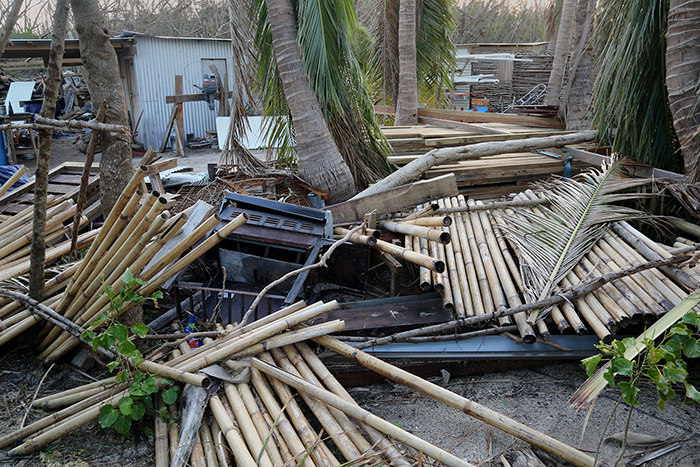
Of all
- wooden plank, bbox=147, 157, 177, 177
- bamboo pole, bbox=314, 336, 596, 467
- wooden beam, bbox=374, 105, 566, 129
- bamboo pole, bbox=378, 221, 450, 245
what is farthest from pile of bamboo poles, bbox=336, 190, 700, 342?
wooden beam, bbox=374, 105, 566, 129

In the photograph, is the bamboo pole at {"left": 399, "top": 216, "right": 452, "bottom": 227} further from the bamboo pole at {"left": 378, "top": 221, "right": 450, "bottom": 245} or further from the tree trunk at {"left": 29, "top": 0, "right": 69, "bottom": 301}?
the tree trunk at {"left": 29, "top": 0, "right": 69, "bottom": 301}

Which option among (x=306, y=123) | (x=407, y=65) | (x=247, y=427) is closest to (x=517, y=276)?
(x=247, y=427)

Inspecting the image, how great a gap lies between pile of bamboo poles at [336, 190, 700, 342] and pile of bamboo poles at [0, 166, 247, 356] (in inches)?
54.4

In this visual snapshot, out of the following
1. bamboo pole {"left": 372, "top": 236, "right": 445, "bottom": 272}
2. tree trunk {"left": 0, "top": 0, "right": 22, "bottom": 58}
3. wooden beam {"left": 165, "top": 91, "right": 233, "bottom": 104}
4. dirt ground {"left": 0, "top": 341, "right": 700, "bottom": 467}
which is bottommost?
dirt ground {"left": 0, "top": 341, "right": 700, "bottom": 467}

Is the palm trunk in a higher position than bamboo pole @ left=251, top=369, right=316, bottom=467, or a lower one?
higher

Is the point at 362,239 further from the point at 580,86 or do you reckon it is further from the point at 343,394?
the point at 580,86

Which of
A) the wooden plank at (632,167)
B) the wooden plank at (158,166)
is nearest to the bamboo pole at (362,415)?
the wooden plank at (632,167)

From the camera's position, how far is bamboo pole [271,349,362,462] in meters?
2.63

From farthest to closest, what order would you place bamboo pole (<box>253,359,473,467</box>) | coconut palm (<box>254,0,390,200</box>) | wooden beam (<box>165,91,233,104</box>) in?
wooden beam (<box>165,91,233,104</box>), coconut palm (<box>254,0,390,200</box>), bamboo pole (<box>253,359,473,467</box>)

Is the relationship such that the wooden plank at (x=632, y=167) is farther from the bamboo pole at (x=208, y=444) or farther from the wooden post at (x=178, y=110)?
the wooden post at (x=178, y=110)

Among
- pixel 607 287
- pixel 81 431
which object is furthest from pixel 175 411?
pixel 607 287

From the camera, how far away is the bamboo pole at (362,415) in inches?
95.6

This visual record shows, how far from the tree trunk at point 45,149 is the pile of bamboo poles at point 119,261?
248 mm

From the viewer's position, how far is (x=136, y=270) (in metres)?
3.40
